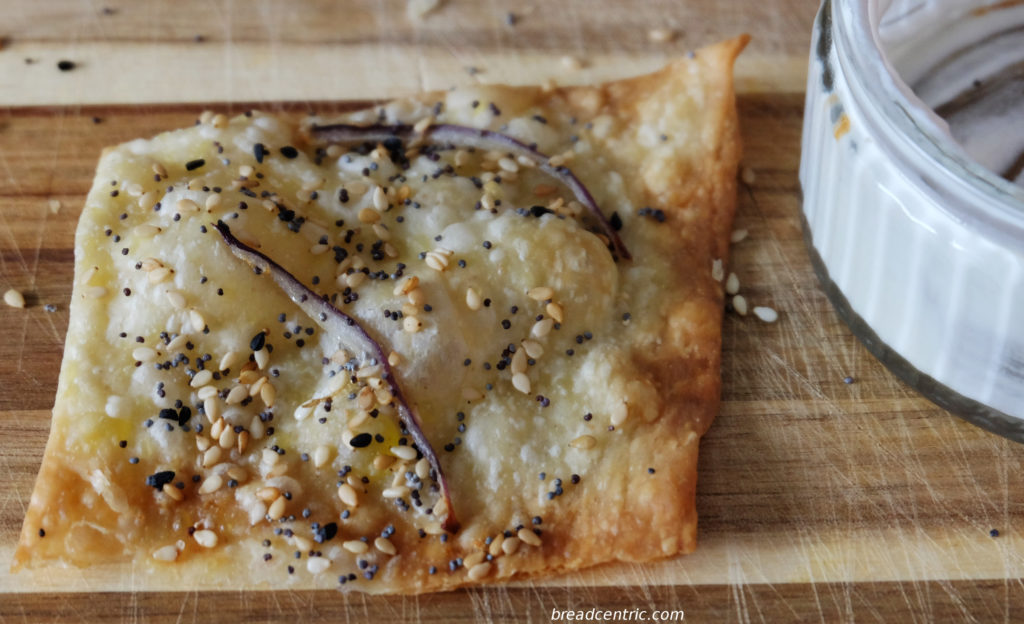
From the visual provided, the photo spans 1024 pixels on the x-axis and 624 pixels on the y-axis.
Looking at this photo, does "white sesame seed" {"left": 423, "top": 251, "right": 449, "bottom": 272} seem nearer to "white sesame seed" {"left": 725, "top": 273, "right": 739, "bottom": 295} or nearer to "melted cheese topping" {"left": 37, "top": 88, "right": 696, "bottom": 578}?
"melted cheese topping" {"left": 37, "top": 88, "right": 696, "bottom": 578}

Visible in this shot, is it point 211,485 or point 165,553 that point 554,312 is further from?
point 165,553

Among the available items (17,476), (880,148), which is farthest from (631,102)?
(17,476)

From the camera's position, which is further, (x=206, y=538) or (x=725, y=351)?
(x=725, y=351)

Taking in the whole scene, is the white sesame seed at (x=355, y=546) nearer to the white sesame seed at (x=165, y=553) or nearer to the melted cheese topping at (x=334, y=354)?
the melted cheese topping at (x=334, y=354)

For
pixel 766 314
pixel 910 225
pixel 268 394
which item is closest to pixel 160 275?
pixel 268 394

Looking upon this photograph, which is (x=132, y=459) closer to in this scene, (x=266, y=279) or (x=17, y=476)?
(x=17, y=476)
